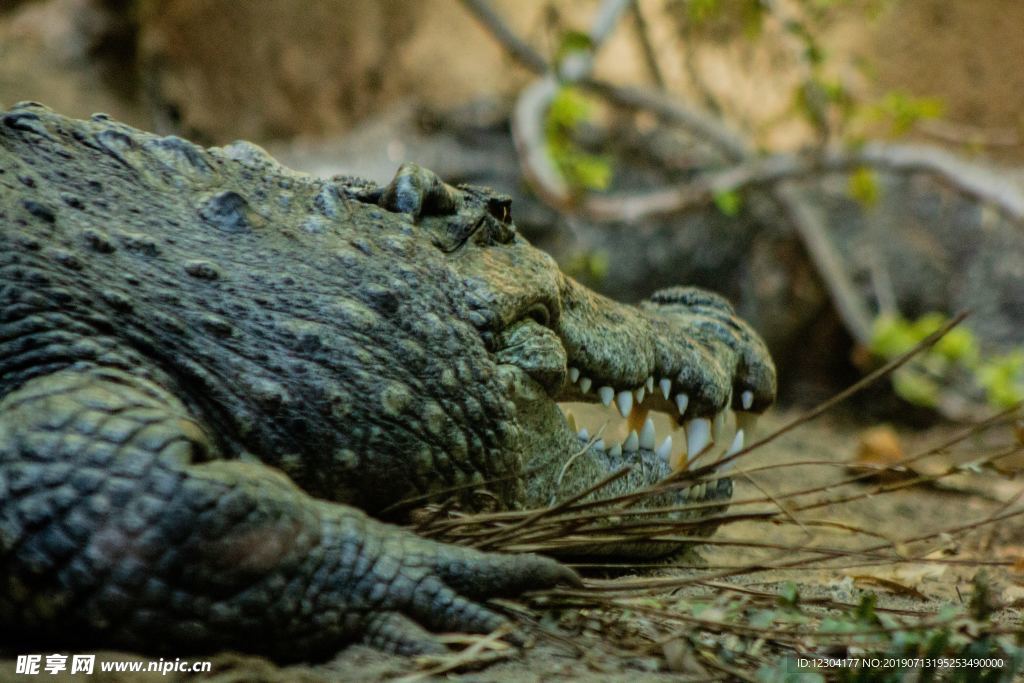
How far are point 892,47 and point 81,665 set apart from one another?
7303mm

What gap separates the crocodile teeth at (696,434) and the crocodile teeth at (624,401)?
0.86 ft

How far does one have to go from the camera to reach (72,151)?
195cm

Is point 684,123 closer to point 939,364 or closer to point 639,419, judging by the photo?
point 939,364

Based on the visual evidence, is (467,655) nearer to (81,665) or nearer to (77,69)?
(81,665)

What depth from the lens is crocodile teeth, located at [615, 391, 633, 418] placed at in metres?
2.36

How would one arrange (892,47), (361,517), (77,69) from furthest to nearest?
(892,47), (77,69), (361,517)

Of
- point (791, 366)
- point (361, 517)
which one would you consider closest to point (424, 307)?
point (361, 517)

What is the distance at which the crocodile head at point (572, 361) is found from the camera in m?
2.13

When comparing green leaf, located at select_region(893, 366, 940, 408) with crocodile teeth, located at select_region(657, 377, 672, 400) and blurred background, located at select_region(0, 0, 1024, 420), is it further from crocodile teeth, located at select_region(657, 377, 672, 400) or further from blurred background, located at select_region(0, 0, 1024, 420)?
Result: crocodile teeth, located at select_region(657, 377, 672, 400)

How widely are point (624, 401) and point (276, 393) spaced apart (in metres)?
0.97

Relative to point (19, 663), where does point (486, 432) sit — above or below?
above

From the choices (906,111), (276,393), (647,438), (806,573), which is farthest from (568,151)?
(276,393)

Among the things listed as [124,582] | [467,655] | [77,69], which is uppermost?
[77,69]

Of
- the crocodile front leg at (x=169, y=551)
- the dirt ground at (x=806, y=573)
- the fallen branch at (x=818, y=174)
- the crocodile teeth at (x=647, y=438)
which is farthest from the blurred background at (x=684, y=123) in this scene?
the crocodile front leg at (x=169, y=551)
